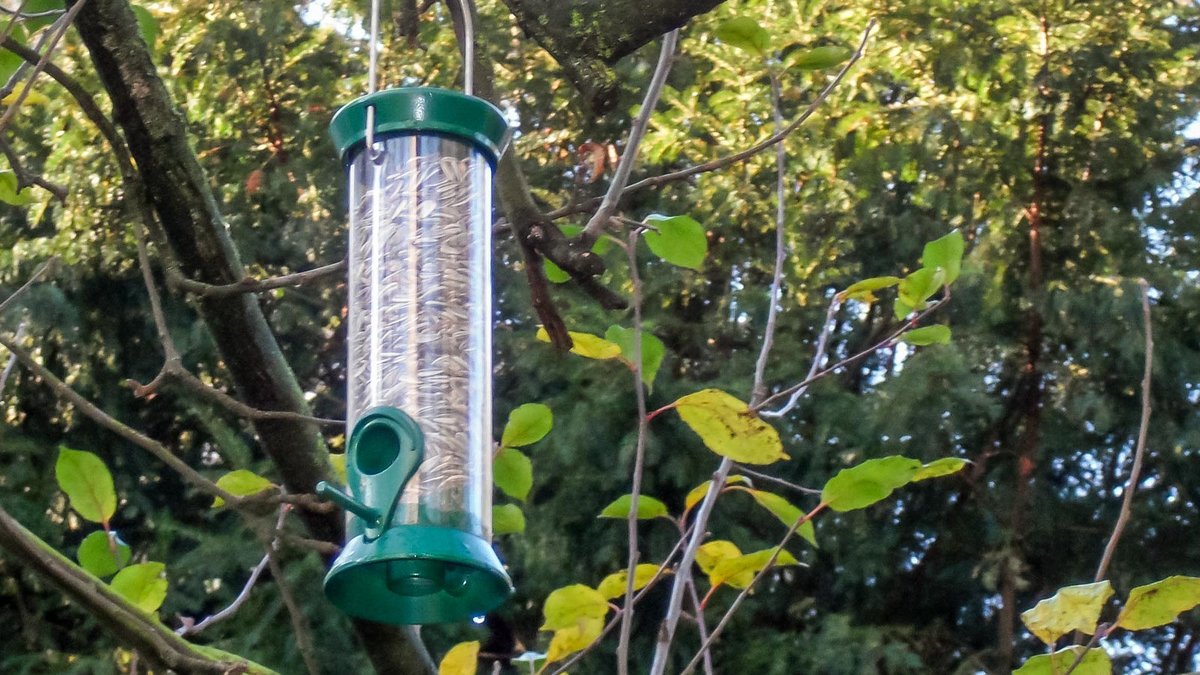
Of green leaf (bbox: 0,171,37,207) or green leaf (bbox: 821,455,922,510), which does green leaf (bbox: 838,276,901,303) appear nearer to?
green leaf (bbox: 821,455,922,510)

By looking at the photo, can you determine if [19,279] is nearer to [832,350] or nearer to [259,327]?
[832,350]

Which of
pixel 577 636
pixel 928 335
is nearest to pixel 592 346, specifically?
pixel 577 636

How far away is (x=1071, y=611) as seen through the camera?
4.06 ft

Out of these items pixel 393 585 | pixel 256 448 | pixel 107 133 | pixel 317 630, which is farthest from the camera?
pixel 256 448

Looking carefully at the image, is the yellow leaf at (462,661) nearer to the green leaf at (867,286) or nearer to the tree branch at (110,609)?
the tree branch at (110,609)

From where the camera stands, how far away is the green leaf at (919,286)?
1.53m

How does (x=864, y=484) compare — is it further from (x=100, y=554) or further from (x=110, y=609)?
(x=100, y=554)

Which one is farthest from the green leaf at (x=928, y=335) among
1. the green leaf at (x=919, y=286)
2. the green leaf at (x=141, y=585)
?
the green leaf at (x=141, y=585)

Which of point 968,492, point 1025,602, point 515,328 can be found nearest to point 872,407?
point 968,492

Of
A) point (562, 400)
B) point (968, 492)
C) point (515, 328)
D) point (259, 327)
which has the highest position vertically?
point (515, 328)

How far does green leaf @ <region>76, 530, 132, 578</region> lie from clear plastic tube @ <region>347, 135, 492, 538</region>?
32 centimetres

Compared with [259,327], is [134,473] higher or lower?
higher

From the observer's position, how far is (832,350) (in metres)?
4.78

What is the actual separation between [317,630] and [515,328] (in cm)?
121
